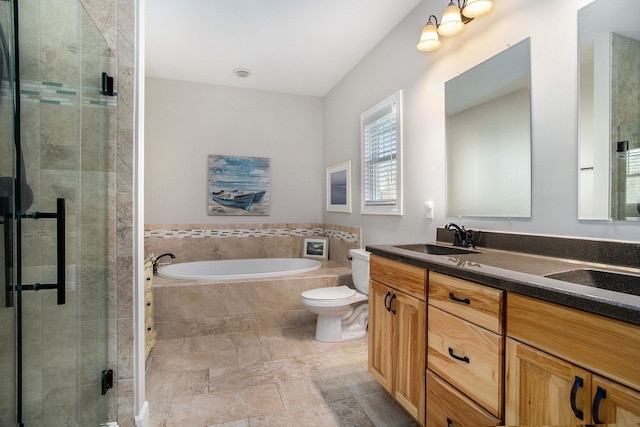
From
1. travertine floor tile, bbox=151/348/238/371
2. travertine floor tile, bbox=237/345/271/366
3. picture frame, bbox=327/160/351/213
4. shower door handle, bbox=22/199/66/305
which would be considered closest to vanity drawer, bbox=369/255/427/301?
travertine floor tile, bbox=237/345/271/366

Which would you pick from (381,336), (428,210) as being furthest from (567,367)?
(428,210)

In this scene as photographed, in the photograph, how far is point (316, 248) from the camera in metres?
3.99

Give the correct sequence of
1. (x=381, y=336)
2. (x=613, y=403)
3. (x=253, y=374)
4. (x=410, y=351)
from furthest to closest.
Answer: (x=253, y=374), (x=381, y=336), (x=410, y=351), (x=613, y=403)

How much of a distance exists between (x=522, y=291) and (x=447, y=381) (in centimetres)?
56

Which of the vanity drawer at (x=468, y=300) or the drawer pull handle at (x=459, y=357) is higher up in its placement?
the vanity drawer at (x=468, y=300)

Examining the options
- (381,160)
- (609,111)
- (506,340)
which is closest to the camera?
(506,340)

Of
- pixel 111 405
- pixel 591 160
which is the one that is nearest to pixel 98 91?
pixel 111 405

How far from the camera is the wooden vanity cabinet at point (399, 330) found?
141cm

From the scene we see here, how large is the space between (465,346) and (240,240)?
3163 millimetres

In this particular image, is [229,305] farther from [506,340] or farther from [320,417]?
[506,340]

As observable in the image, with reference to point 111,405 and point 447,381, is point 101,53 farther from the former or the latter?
point 447,381

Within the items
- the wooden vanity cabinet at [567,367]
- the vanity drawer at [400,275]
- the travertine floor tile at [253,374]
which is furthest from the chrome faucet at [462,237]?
the travertine floor tile at [253,374]

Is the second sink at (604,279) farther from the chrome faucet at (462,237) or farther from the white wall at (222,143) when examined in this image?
the white wall at (222,143)

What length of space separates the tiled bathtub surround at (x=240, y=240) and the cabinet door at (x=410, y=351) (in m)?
1.73
